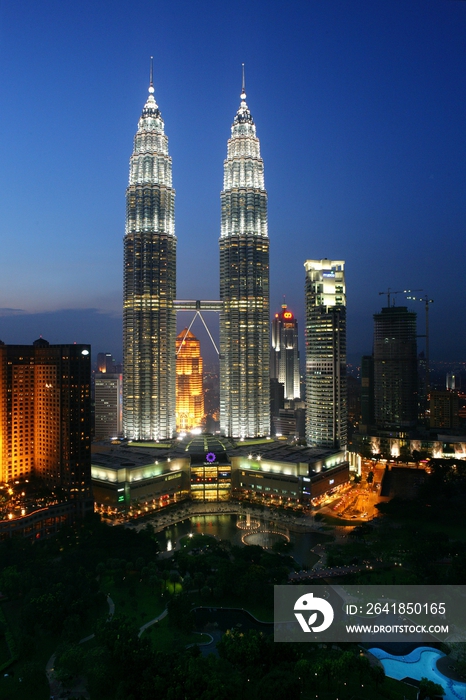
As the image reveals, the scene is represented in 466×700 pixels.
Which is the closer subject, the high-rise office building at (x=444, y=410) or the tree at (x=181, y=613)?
the tree at (x=181, y=613)

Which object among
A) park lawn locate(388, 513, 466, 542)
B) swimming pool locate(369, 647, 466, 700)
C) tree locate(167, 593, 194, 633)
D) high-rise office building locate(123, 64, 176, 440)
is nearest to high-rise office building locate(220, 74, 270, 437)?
high-rise office building locate(123, 64, 176, 440)

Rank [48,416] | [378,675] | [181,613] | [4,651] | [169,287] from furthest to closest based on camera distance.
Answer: [169,287] → [48,416] → [181,613] → [4,651] → [378,675]

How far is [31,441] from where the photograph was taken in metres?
15.3

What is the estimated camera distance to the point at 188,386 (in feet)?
93.5

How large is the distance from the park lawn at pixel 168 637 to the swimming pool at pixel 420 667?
8.76 ft

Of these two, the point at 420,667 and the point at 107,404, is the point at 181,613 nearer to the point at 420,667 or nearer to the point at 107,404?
the point at 420,667

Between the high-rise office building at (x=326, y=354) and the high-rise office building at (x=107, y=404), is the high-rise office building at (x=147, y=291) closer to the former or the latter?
the high-rise office building at (x=326, y=354)

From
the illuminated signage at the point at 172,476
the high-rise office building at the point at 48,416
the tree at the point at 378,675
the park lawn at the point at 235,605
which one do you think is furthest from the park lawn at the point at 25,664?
the illuminated signage at the point at 172,476

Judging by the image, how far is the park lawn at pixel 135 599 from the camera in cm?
920

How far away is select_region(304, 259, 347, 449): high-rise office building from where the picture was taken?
19531 millimetres

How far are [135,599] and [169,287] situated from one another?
44.4ft

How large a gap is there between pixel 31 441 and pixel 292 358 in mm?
26234

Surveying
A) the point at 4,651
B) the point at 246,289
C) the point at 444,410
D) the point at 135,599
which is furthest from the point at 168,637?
the point at 444,410

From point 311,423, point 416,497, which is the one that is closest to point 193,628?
point 416,497
